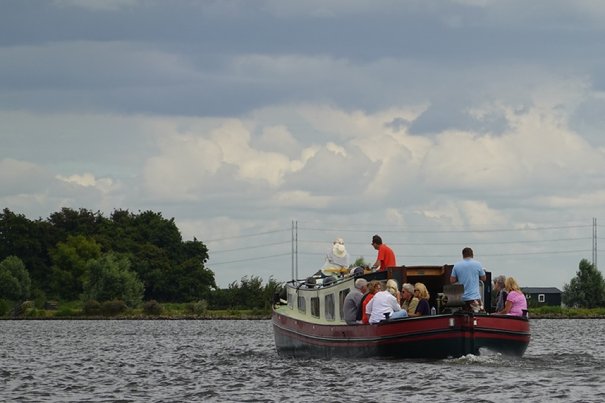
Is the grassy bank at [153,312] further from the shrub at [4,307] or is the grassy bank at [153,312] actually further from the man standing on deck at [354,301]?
the man standing on deck at [354,301]

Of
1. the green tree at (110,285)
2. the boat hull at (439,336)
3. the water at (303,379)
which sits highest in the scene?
the green tree at (110,285)

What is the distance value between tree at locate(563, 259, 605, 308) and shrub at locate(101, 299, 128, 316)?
51140 millimetres

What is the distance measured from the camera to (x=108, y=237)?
180m

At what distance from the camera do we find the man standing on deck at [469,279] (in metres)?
37.7

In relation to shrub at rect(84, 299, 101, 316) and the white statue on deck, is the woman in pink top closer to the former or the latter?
the white statue on deck

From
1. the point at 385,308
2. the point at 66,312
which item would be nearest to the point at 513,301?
the point at 385,308

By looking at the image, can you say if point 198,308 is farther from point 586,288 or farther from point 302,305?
point 302,305

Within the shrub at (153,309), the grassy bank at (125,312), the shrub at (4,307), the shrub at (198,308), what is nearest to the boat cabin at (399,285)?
the grassy bank at (125,312)

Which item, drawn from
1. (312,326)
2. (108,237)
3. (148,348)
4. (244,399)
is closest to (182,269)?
(108,237)

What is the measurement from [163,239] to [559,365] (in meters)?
139

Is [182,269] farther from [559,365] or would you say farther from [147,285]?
[559,365]

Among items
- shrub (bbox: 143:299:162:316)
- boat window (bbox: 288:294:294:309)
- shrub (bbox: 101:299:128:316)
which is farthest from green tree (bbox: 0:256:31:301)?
boat window (bbox: 288:294:294:309)

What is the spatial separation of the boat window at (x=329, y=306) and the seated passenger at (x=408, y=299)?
4.72 meters

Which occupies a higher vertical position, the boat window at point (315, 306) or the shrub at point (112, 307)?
the shrub at point (112, 307)
